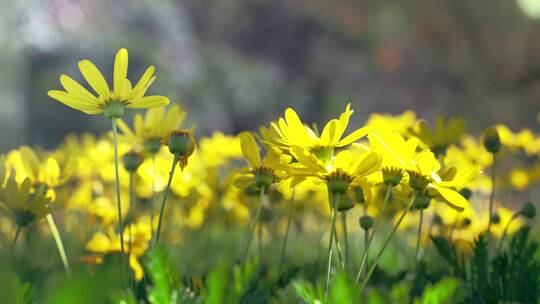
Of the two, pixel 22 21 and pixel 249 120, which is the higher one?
pixel 22 21

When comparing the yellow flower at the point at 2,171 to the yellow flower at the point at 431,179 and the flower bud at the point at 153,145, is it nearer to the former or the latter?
the flower bud at the point at 153,145

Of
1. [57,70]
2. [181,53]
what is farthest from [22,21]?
[181,53]

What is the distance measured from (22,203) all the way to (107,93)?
0.16 meters

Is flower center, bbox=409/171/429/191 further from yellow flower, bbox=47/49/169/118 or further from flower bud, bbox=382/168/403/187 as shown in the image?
yellow flower, bbox=47/49/169/118

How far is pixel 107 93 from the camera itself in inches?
31.4

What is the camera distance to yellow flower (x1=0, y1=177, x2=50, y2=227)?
2.78ft

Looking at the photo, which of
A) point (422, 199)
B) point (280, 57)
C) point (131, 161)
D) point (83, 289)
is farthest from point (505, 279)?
point (280, 57)

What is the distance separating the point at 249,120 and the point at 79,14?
8.01 ft

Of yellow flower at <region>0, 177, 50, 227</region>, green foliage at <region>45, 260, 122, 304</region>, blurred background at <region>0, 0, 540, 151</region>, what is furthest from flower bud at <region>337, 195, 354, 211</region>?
blurred background at <region>0, 0, 540, 151</region>

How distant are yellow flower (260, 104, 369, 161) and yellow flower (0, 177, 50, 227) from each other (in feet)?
0.90

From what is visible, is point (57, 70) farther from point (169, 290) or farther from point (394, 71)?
point (169, 290)

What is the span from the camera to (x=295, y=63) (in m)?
7.98

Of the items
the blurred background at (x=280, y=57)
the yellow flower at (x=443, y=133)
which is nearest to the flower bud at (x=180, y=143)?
the yellow flower at (x=443, y=133)

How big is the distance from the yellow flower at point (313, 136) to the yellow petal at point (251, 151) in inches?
1.6
